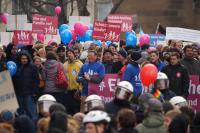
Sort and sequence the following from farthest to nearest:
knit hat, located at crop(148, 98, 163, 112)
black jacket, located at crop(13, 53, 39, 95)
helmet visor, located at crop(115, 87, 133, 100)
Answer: black jacket, located at crop(13, 53, 39, 95) < helmet visor, located at crop(115, 87, 133, 100) < knit hat, located at crop(148, 98, 163, 112)

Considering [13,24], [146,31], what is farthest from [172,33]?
[146,31]

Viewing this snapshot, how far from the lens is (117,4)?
161ft

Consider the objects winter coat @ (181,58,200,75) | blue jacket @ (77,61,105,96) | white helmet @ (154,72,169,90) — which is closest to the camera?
white helmet @ (154,72,169,90)

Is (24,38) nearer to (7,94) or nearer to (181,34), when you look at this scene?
(181,34)

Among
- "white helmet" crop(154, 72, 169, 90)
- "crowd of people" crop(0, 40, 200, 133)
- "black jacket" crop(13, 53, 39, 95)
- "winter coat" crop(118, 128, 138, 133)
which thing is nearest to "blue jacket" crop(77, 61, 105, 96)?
"crowd of people" crop(0, 40, 200, 133)

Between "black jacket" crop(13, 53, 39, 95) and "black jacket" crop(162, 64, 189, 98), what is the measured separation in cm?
250

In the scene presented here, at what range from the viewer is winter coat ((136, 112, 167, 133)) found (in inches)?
514

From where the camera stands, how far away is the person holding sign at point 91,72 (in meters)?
20.2

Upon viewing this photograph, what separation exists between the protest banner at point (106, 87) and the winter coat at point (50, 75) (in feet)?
2.51

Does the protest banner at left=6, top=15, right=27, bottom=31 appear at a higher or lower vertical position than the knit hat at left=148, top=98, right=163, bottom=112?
higher

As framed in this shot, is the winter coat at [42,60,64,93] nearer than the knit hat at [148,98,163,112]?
No

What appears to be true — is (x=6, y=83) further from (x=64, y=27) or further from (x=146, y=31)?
(x=146, y=31)

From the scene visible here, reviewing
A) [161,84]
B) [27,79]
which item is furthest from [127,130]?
[27,79]

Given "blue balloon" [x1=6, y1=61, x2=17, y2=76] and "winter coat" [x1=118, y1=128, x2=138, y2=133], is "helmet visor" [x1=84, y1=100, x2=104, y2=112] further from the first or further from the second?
"blue balloon" [x1=6, y1=61, x2=17, y2=76]
